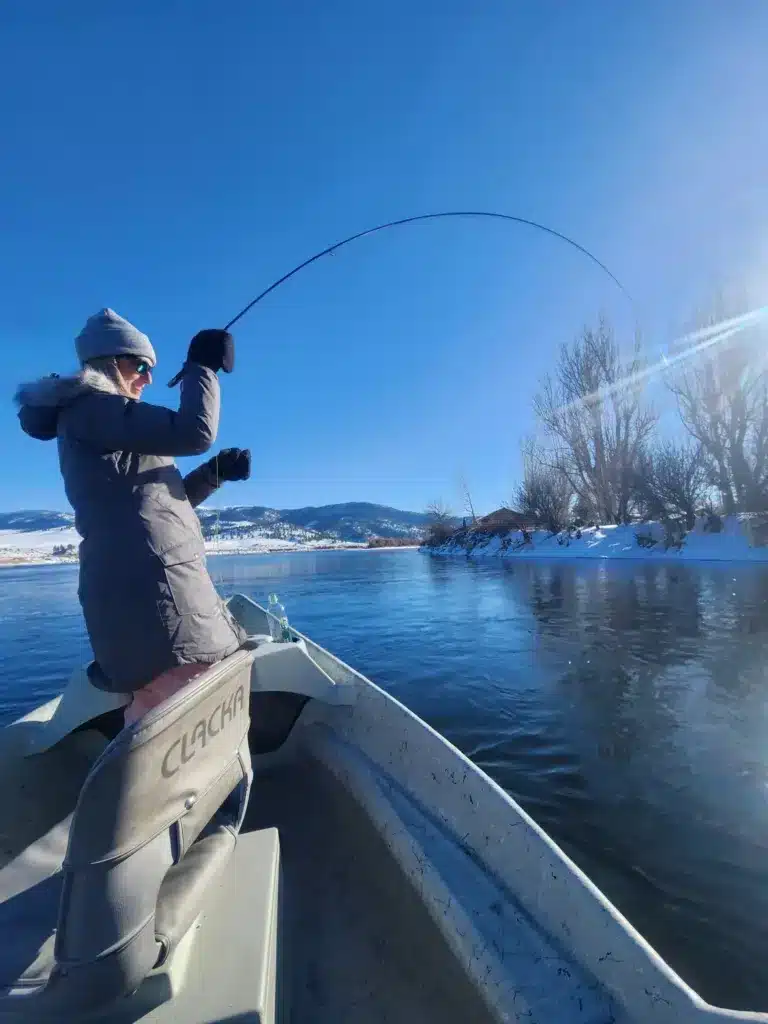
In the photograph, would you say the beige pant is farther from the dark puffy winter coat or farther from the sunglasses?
the sunglasses

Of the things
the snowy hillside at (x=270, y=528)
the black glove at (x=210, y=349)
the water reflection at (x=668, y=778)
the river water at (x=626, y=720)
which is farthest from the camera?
the snowy hillside at (x=270, y=528)

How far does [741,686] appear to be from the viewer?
482 centimetres

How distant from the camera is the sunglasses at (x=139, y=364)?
1.60 meters

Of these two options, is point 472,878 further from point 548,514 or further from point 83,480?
point 548,514

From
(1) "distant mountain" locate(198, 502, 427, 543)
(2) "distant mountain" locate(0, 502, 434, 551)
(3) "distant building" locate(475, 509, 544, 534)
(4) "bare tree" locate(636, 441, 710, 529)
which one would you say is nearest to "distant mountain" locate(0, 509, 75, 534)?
(2) "distant mountain" locate(0, 502, 434, 551)

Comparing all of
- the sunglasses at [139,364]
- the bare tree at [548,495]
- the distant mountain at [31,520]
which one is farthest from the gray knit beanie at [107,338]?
the distant mountain at [31,520]

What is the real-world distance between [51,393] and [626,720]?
181 inches

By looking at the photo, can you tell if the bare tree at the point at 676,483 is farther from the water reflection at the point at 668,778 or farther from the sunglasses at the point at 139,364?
the sunglasses at the point at 139,364

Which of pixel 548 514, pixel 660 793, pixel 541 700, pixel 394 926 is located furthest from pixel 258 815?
pixel 548 514

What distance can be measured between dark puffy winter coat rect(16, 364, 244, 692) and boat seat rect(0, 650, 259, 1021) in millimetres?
259

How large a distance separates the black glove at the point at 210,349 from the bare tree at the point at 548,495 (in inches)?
1331

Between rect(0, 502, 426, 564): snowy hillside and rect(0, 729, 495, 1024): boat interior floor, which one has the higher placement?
rect(0, 502, 426, 564): snowy hillside

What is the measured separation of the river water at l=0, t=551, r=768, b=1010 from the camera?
217 cm

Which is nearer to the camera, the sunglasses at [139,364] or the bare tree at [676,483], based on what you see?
the sunglasses at [139,364]
